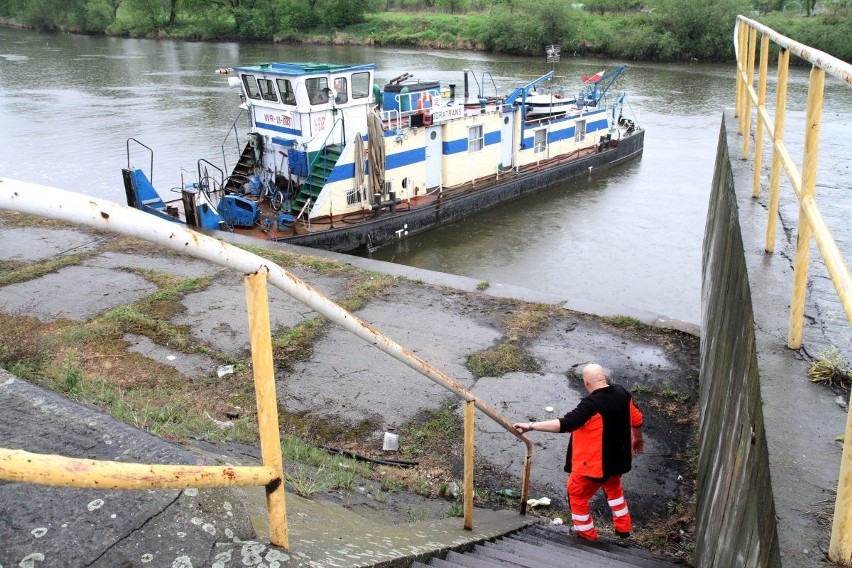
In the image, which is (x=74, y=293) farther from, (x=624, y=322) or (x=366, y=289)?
(x=624, y=322)

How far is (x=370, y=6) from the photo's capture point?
210 ft

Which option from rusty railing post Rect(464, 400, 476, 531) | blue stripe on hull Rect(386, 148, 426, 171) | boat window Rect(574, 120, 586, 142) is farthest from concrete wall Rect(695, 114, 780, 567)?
boat window Rect(574, 120, 586, 142)

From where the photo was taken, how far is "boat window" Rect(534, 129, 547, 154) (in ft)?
68.7

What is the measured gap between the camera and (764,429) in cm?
237

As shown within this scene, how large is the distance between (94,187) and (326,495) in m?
19.3

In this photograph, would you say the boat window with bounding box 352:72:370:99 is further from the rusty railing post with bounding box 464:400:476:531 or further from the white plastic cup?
the rusty railing post with bounding box 464:400:476:531

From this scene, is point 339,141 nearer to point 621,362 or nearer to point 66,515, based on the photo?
point 621,362

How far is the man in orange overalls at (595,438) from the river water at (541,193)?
1473 mm

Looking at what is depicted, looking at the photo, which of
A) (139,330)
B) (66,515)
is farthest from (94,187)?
(66,515)

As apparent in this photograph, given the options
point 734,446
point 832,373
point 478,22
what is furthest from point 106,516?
point 478,22

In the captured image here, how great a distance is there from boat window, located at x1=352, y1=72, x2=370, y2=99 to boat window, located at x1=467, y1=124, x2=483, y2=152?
3.26 m

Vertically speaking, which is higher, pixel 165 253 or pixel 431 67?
pixel 431 67

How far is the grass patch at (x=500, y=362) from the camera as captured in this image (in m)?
7.30

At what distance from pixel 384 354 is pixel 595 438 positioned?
3.62 metres
